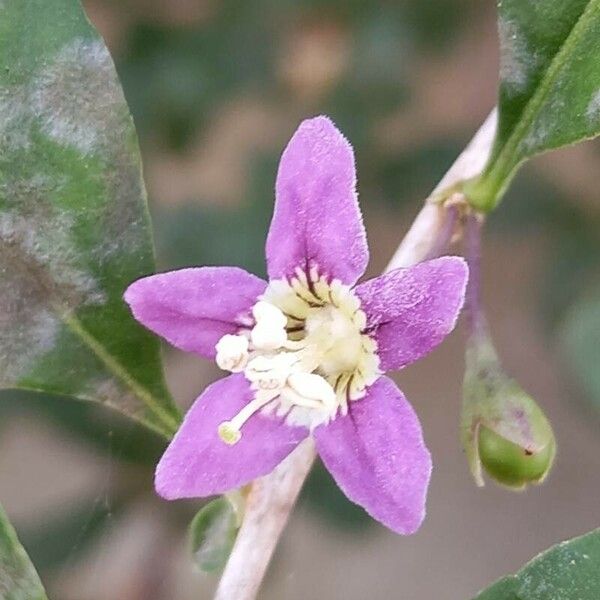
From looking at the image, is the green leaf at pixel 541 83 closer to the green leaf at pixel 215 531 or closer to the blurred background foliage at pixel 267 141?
the green leaf at pixel 215 531

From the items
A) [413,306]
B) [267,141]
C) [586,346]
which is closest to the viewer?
[413,306]

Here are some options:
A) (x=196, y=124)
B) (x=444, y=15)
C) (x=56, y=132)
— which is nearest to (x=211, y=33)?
(x=196, y=124)

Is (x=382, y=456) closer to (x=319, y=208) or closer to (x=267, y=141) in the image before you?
(x=319, y=208)

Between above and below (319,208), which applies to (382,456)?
below

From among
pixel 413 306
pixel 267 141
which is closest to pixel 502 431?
pixel 413 306

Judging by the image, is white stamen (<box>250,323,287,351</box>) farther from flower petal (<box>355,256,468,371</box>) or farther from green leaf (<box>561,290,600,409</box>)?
green leaf (<box>561,290,600,409</box>)

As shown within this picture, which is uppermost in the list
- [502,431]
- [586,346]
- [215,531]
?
[502,431]
